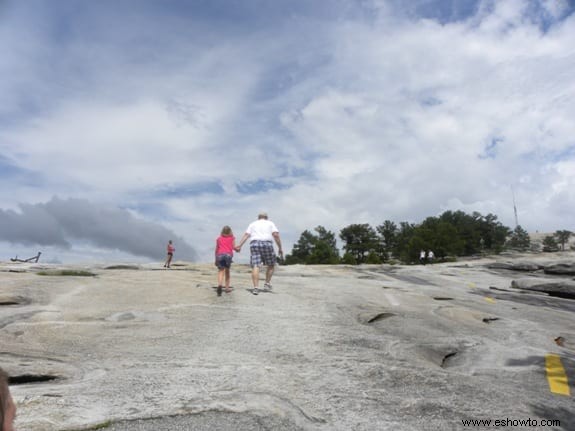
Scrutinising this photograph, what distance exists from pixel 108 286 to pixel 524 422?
12.5 m

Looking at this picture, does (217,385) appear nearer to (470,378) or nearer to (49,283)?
(470,378)

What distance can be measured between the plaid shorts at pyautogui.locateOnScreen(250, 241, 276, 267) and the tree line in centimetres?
7477

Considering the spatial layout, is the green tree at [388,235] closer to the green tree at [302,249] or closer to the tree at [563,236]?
the green tree at [302,249]

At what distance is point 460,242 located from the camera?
96.2m

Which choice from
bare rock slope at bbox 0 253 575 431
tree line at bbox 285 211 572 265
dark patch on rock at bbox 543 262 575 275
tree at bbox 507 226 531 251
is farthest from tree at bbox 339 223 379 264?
bare rock slope at bbox 0 253 575 431

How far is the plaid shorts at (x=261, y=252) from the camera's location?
12.6 metres

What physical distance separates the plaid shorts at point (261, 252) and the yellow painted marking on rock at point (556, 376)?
25.4 ft

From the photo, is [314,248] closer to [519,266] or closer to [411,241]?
[411,241]

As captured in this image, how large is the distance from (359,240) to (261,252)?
93916mm

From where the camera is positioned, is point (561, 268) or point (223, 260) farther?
point (561, 268)

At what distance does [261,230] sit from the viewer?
41.8 ft

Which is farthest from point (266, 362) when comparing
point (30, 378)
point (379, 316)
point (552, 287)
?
point (552, 287)

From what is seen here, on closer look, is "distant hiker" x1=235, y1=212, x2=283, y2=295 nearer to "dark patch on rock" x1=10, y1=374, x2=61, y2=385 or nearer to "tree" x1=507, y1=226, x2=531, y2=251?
"dark patch on rock" x1=10, y1=374, x2=61, y2=385

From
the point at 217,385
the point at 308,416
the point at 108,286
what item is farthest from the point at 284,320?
the point at 108,286
